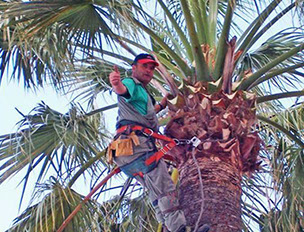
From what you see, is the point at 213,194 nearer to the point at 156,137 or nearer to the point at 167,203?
the point at 167,203

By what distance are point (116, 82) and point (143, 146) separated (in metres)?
0.72

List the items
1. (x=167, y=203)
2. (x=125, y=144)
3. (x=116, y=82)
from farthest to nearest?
(x=125, y=144) < (x=167, y=203) < (x=116, y=82)

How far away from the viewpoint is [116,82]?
546 cm

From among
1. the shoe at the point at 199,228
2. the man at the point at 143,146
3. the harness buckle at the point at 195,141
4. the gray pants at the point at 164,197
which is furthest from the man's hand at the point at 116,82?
the shoe at the point at 199,228

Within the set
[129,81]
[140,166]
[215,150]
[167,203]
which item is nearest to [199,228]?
[167,203]

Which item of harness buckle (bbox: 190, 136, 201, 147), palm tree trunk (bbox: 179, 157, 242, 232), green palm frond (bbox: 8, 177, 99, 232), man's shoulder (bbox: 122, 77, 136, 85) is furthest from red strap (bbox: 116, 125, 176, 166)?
green palm frond (bbox: 8, 177, 99, 232)

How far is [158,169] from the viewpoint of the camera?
226 inches

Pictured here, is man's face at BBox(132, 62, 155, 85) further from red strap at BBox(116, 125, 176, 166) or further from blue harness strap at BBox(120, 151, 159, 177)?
blue harness strap at BBox(120, 151, 159, 177)

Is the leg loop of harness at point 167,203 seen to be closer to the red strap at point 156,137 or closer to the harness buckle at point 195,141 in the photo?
the red strap at point 156,137

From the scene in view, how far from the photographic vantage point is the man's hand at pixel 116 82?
5434mm

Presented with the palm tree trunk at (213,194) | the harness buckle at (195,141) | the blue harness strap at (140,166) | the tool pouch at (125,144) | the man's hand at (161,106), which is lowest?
the palm tree trunk at (213,194)

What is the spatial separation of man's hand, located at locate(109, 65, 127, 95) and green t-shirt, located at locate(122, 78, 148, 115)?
218 millimetres

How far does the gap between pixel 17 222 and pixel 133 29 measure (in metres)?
2.50

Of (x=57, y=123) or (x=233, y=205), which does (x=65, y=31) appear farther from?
(x=233, y=205)
